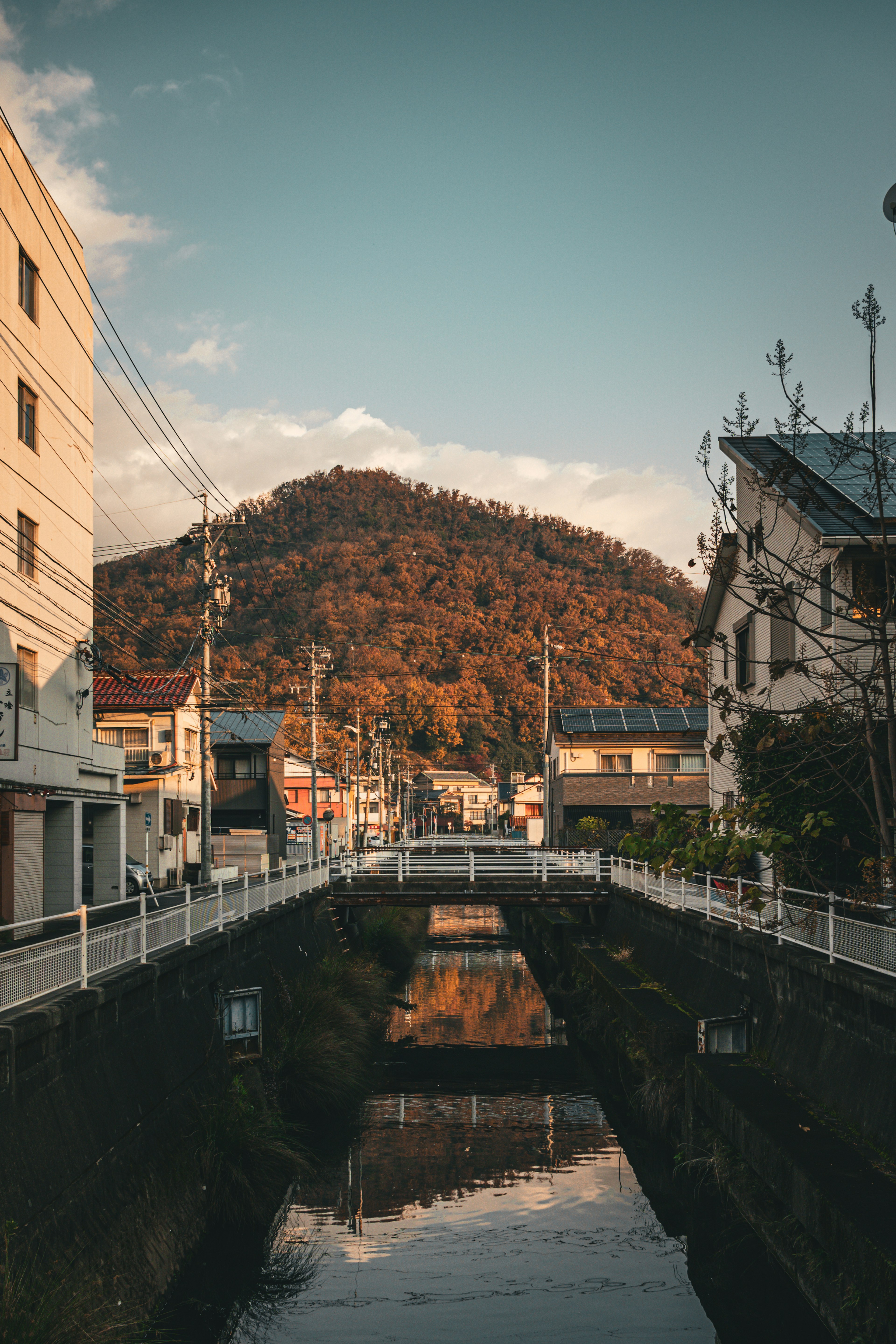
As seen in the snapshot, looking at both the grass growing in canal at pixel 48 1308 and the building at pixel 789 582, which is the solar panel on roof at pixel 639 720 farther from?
the grass growing in canal at pixel 48 1308

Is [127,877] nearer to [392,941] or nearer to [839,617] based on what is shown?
[392,941]

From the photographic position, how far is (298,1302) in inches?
432

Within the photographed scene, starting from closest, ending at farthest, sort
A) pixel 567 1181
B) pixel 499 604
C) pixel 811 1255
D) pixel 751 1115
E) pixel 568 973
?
pixel 811 1255
pixel 751 1115
pixel 567 1181
pixel 568 973
pixel 499 604

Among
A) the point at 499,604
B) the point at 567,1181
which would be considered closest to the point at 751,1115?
the point at 567,1181

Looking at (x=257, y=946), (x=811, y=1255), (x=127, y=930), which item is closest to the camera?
(x=811, y=1255)

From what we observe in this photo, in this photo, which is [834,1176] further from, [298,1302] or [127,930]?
[127,930]

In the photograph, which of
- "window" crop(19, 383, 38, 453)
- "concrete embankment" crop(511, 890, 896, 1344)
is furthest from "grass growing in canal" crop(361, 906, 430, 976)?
"window" crop(19, 383, 38, 453)

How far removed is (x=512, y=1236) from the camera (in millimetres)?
12906

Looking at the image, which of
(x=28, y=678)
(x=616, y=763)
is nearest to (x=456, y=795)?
(x=616, y=763)

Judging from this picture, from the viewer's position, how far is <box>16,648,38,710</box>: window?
76.0 ft

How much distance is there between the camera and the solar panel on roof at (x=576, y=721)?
54312mm

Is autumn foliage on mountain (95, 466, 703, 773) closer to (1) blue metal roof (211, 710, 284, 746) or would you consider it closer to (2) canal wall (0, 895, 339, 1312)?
(1) blue metal roof (211, 710, 284, 746)

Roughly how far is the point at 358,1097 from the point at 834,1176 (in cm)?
1089

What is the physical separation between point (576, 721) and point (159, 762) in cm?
2224
